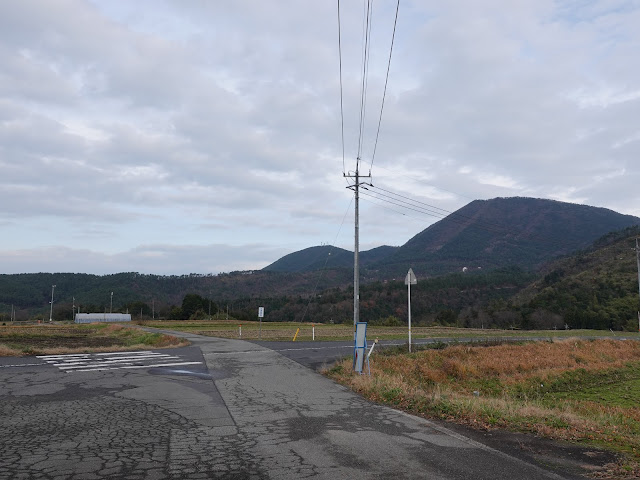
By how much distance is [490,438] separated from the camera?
7180 millimetres

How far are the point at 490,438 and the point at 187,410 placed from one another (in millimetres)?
5381

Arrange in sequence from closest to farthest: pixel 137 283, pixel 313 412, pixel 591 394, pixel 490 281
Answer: pixel 313 412
pixel 591 394
pixel 490 281
pixel 137 283

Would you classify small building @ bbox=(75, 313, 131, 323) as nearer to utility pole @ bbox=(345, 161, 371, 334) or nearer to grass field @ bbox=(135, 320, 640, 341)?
grass field @ bbox=(135, 320, 640, 341)

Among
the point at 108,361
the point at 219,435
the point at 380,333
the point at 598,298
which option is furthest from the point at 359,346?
the point at 598,298

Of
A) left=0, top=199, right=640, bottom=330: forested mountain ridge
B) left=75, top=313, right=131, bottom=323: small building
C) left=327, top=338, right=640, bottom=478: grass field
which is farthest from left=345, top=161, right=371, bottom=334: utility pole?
left=75, top=313, right=131, bottom=323: small building

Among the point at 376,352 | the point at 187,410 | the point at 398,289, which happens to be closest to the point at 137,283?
the point at 398,289

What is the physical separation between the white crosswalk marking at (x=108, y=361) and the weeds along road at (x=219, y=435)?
2710 mm

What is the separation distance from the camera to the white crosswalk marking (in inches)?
635

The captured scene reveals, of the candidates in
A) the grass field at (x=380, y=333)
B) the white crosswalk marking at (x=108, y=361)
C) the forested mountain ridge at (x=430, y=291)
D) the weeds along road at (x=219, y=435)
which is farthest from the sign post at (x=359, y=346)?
the forested mountain ridge at (x=430, y=291)

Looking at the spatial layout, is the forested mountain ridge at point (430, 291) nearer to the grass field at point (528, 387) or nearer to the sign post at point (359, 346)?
the grass field at point (528, 387)

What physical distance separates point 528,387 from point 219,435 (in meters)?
18.6

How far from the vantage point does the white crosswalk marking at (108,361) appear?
1614 centimetres

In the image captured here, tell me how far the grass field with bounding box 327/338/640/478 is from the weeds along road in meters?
0.92

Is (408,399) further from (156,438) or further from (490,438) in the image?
(156,438)
